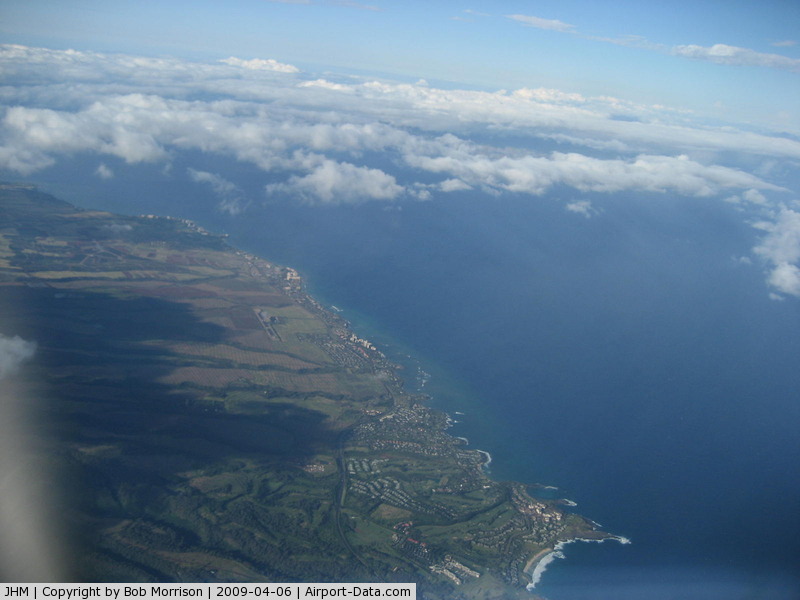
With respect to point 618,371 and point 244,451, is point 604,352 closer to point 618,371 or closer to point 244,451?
point 618,371

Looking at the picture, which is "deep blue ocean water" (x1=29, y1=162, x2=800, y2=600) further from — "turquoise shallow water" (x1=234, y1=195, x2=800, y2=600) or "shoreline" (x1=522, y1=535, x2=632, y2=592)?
"shoreline" (x1=522, y1=535, x2=632, y2=592)

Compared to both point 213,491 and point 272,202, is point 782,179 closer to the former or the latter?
point 272,202

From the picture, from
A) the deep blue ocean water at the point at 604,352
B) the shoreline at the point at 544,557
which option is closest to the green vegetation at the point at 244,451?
the shoreline at the point at 544,557

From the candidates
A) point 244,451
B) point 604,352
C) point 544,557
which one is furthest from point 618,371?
point 244,451

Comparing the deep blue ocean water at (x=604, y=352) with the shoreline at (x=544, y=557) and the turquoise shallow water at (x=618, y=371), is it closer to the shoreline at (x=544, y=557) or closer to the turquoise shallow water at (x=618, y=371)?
the turquoise shallow water at (x=618, y=371)

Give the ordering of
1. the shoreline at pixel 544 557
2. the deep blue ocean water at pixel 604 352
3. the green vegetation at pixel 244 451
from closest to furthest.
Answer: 1. the green vegetation at pixel 244 451
2. the shoreline at pixel 544 557
3. the deep blue ocean water at pixel 604 352

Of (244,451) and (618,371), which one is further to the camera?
(618,371)
